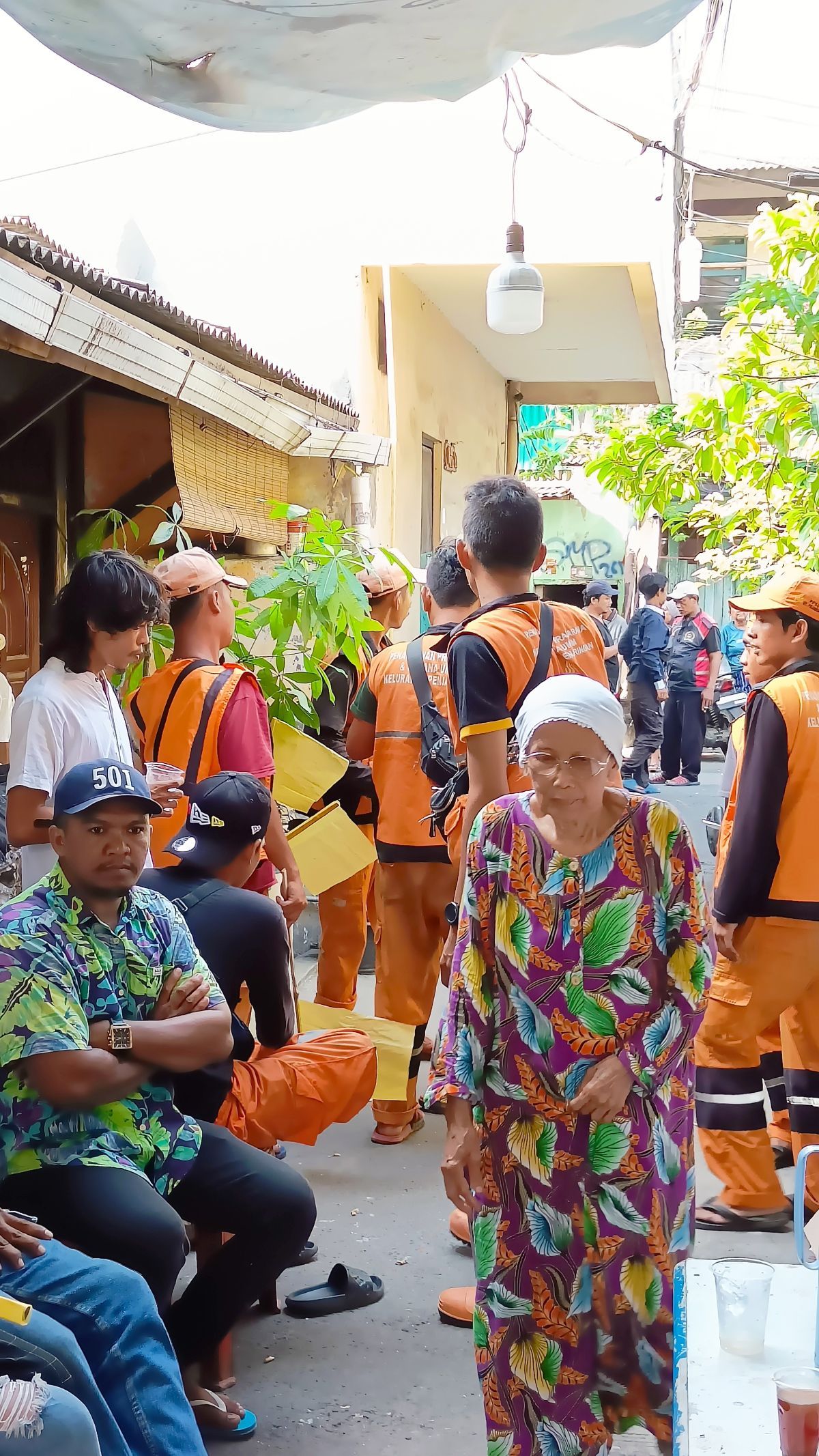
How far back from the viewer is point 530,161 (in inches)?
376

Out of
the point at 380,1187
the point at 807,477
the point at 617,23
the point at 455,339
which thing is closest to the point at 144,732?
the point at 380,1187

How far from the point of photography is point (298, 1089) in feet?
11.2

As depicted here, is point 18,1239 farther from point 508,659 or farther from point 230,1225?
point 508,659

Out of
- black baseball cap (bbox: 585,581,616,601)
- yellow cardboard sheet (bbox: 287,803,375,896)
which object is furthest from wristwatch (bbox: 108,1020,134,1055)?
black baseball cap (bbox: 585,581,616,601)

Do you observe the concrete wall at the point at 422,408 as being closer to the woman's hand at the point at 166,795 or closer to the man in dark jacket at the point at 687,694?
the man in dark jacket at the point at 687,694

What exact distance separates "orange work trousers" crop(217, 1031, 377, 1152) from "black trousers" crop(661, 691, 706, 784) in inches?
434

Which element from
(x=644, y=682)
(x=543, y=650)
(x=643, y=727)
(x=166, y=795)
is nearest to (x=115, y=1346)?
(x=166, y=795)

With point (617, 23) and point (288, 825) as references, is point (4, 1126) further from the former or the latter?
point (288, 825)

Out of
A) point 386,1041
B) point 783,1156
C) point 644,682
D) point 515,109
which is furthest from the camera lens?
point 644,682

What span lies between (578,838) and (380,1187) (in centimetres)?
253

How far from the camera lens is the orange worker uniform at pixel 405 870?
15.8ft

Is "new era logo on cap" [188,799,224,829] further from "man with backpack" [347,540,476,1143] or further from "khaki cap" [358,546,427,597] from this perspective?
"khaki cap" [358,546,427,597]

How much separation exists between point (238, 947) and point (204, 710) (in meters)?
1.06

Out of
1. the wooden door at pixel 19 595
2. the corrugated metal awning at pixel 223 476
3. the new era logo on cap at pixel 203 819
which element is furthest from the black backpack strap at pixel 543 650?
the wooden door at pixel 19 595
